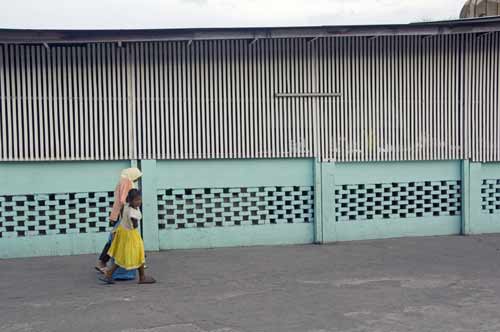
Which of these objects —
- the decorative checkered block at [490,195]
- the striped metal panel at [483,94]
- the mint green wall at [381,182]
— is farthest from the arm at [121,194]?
the decorative checkered block at [490,195]

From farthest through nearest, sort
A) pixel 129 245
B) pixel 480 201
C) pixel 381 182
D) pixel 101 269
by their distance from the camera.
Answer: pixel 480 201 < pixel 381 182 < pixel 101 269 < pixel 129 245

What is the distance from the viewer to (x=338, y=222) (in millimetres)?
11195

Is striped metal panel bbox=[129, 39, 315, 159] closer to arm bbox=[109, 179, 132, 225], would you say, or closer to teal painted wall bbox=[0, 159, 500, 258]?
teal painted wall bbox=[0, 159, 500, 258]

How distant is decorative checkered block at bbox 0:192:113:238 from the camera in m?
10.2

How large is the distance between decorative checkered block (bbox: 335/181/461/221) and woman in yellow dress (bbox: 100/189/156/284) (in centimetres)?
409

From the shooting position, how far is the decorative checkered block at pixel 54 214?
1020 cm

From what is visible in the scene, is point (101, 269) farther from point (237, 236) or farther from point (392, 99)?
point (392, 99)

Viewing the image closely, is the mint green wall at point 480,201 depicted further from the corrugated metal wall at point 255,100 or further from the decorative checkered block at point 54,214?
the decorative checkered block at point 54,214

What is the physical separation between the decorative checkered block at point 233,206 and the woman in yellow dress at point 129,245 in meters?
2.25

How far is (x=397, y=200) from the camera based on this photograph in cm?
1142

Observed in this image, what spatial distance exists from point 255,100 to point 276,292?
3.97 meters

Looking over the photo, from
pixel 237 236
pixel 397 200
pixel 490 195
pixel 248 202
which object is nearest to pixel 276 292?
pixel 237 236

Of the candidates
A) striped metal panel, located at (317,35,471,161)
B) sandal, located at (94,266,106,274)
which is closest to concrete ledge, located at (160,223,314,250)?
striped metal panel, located at (317,35,471,161)

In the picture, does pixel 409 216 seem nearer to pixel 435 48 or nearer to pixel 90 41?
pixel 435 48
